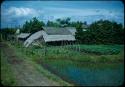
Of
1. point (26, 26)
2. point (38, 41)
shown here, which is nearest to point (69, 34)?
point (38, 41)

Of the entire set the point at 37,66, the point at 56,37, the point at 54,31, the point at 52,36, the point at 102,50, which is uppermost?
the point at 54,31

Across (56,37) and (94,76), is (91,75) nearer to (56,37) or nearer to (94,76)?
(94,76)

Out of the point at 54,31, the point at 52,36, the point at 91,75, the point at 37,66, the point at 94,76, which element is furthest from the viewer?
the point at 54,31

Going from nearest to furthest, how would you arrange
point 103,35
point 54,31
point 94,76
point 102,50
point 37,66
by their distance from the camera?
point 94,76 → point 37,66 → point 102,50 → point 103,35 → point 54,31

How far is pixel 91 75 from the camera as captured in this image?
898 cm

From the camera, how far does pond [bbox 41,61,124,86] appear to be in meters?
7.55

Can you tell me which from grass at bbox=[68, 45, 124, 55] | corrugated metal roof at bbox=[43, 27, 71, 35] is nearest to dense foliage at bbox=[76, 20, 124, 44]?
corrugated metal roof at bbox=[43, 27, 71, 35]

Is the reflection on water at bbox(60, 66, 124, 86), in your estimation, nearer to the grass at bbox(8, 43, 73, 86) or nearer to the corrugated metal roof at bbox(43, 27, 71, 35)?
the grass at bbox(8, 43, 73, 86)

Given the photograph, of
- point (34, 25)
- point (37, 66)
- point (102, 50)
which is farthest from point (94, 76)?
point (34, 25)

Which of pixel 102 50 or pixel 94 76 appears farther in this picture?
pixel 102 50

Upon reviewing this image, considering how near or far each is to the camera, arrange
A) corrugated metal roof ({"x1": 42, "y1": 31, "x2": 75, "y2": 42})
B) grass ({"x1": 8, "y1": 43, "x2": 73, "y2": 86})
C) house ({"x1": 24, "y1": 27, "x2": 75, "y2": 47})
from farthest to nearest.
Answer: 1. house ({"x1": 24, "y1": 27, "x2": 75, "y2": 47})
2. corrugated metal roof ({"x1": 42, "y1": 31, "x2": 75, "y2": 42})
3. grass ({"x1": 8, "y1": 43, "x2": 73, "y2": 86})

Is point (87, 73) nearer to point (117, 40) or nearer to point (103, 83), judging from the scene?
point (103, 83)

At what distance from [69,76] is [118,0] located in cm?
383

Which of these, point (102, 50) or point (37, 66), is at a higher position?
point (37, 66)
